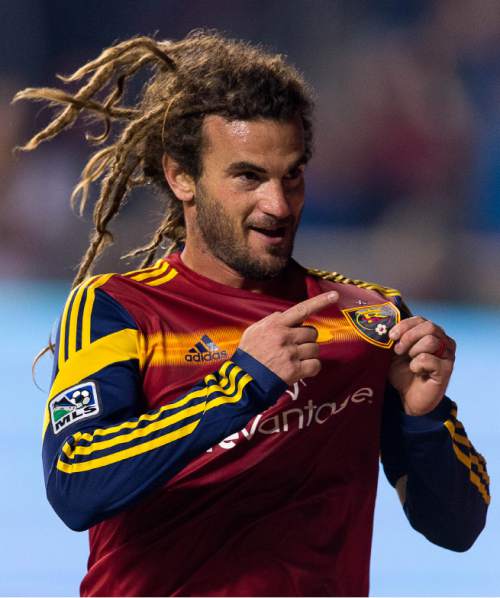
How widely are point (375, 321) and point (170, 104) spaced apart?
2.07ft

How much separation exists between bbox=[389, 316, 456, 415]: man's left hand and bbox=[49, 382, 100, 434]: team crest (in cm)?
57

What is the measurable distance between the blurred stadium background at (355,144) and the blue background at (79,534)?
1.48 m

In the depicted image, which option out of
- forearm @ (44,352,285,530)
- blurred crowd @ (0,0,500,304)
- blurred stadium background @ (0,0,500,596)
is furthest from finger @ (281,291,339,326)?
blurred crowd @ (0,0,500,304)

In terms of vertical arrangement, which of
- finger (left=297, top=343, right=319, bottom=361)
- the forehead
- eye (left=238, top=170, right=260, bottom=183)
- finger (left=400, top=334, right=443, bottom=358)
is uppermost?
the forehead

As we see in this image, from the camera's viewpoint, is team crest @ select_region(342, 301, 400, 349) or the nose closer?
the nose

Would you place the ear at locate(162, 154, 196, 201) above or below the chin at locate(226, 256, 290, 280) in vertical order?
above

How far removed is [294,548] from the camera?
2.43 meters

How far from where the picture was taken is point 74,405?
232 cm

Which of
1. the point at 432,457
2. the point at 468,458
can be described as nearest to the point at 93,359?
the point at 432,457

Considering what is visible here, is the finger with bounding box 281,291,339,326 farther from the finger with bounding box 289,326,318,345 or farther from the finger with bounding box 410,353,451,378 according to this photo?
the finger with bounding box 410,353,451,378

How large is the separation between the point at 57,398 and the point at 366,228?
868cm

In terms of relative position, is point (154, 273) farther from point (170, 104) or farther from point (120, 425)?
point (120, 425)

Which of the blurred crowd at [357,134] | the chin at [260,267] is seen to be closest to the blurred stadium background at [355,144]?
the blurred crowd at [357,134]

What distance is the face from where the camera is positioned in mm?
2475
